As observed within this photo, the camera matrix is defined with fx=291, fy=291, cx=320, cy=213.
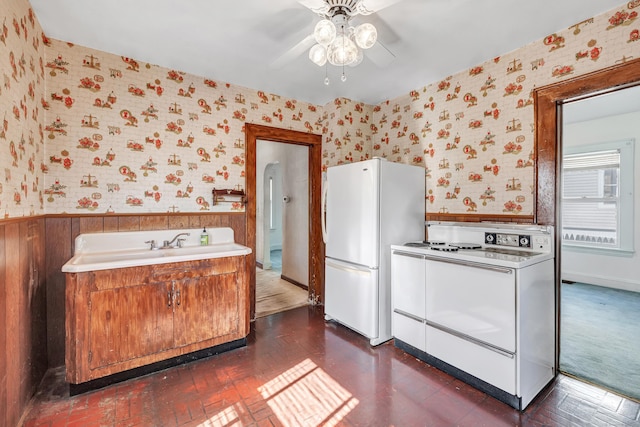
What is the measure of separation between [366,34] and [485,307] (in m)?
1.88

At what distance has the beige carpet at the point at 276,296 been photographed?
12.0ft

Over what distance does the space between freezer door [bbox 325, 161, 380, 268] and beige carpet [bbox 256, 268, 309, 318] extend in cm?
104

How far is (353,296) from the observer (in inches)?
115

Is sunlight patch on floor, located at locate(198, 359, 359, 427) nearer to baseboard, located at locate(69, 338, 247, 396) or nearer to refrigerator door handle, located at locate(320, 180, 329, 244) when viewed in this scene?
baseboard, located at locate(69, 338, 247, 396)

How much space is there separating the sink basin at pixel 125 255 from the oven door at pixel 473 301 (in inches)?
64.7

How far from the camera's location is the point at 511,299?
185 cm

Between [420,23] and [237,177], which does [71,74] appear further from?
[420,23]

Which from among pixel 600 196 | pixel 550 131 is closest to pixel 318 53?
pixel 550 131

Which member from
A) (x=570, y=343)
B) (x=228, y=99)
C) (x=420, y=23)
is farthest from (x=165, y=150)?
(x=570, y=343)

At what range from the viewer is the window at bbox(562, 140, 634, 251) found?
4.27 meters

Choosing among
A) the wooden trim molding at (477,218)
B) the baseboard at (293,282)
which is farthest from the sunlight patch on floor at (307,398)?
the baseboard at (293,282)

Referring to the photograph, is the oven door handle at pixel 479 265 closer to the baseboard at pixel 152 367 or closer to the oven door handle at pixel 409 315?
the oven door handle at pixel 409 315

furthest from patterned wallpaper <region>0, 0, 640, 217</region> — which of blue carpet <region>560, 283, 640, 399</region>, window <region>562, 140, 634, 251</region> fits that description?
window <region>562, 140, 634, 251</region>

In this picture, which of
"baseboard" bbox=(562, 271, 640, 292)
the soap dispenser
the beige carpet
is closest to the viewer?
the soap dispenser
